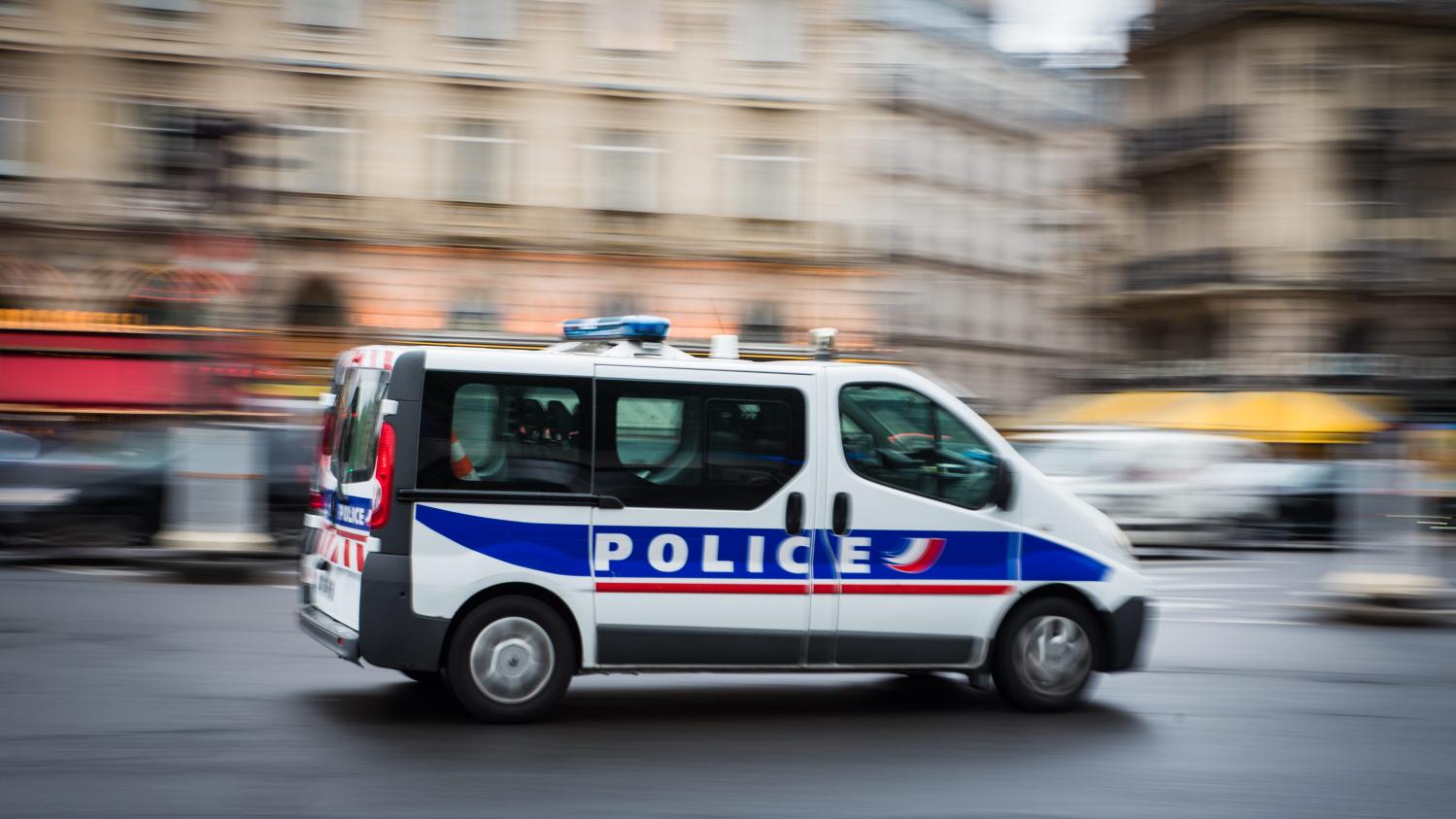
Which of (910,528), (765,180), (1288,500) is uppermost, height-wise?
(765,180)

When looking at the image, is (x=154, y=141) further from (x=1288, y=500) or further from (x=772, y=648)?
(x=772, y=648)

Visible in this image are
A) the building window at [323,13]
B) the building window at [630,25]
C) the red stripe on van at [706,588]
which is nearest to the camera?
the red stripe on van at [706,588]

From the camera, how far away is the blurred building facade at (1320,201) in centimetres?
3822

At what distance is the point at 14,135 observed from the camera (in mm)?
28672

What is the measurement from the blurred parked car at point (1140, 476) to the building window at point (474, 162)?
13.1 meters

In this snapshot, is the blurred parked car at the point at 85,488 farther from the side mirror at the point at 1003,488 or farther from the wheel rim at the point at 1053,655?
the wheel rim at the point at 1053,655

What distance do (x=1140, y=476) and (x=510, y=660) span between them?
50.1ft

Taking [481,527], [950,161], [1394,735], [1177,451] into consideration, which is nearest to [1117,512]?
[1177,451]

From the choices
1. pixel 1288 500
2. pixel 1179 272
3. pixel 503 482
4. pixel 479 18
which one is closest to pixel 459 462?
pixel 503 482

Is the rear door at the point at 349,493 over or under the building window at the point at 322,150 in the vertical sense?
under

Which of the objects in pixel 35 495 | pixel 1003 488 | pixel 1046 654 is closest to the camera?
pixel 1003 488

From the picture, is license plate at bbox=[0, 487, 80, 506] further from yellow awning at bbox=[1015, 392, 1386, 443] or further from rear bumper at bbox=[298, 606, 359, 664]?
yellow awning at bbox=[1015, 392, 1386, 443]

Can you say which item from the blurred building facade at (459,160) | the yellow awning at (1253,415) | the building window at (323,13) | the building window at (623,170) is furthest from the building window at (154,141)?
the yellow awning at (1253,415)

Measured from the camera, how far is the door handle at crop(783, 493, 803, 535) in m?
7.68
